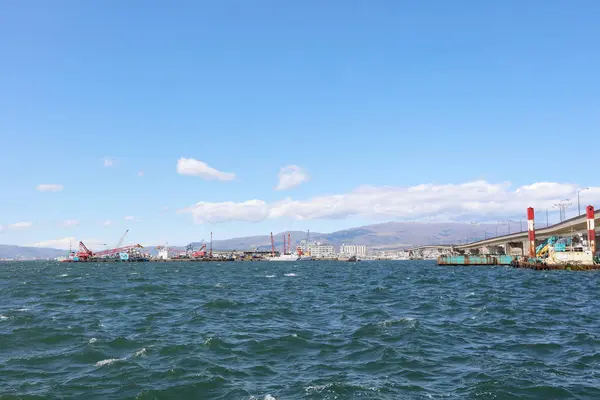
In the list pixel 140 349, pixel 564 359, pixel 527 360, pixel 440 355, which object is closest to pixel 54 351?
pixel 140 349

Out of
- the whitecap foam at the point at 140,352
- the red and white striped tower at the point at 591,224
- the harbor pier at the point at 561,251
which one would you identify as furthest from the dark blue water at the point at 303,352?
the red and white striped tower at the point at 591,224

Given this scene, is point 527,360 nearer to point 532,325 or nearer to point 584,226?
point 532,325

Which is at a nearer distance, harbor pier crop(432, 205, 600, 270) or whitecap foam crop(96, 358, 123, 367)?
whitecap foam crop(96, 358, 123, 367)

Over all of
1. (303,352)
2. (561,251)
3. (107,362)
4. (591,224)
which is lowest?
(303,352)

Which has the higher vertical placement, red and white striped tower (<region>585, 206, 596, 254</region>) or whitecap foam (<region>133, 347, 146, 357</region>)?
red and white striped tower (<region>585, 206, 596, 254</region>)

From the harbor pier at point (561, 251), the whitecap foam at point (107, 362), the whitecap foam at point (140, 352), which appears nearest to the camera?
the whitecap foam at point (107, 362)

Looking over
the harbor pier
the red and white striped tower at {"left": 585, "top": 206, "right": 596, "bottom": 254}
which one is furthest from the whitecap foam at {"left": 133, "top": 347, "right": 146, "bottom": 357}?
the red and white striped tower at {"left": 585, "top": 206, "right": 596, "bottom": 254}

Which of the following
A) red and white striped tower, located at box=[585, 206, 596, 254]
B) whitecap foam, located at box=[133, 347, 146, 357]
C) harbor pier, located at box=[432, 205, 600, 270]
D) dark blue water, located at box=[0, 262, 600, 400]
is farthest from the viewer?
harbor pier, located at box=[432, 205, 600, 270]

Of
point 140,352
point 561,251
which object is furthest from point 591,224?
point 140,352

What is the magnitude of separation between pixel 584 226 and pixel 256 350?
144 meters

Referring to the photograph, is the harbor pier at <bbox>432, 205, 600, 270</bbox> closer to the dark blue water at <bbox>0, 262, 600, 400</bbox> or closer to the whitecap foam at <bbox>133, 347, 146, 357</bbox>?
the dark blue water at <bbox>0, 262, 600, 400</bbox>

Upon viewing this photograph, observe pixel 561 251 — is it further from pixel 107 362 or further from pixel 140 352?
pixel 107 362

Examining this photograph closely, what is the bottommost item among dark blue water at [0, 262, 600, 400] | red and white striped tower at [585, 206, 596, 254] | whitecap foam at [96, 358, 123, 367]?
dark blue water at [0, 262, 600, 400]

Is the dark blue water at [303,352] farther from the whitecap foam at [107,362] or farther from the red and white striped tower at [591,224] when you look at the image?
the red and white striped tower at [591,224]
